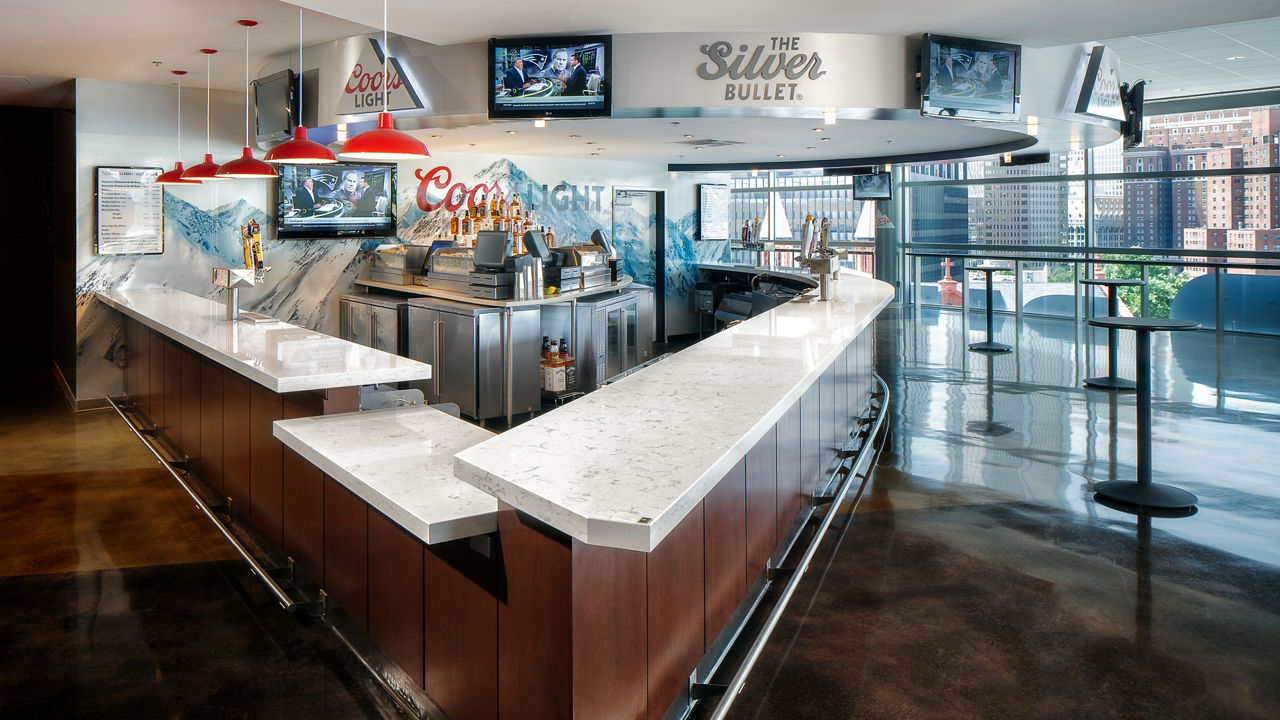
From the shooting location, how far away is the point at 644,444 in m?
2.13

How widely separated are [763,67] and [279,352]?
366cm

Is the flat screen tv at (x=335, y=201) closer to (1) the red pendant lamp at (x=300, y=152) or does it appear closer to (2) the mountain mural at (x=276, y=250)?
(2) the mountain mural at (x=276, y=250)

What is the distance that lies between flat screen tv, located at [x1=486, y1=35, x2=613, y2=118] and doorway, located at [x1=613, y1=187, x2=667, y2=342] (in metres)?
6.12

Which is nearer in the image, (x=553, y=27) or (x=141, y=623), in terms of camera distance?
(x=141, y=623)

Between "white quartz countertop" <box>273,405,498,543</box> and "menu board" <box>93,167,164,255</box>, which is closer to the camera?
"white quartz countertop" <box>273,405,498,543</box>

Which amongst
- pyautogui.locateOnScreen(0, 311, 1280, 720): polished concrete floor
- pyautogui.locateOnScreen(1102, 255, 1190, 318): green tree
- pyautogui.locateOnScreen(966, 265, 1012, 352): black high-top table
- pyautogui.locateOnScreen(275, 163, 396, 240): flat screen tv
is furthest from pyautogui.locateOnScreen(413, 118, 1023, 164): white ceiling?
pyautogui.locateOnScreen(1102, 255, 1190, 318): green tree

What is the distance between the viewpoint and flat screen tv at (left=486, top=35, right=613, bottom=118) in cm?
531

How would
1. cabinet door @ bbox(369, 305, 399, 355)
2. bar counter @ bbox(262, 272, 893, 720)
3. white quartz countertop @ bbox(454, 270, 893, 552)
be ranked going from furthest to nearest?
cabinet door @ bbox(369, 305, 399, 355) → bar counter @ bbox(262, 272, 893, 720) → white quartz countertop @ bbox(454, 270, 893, 552)

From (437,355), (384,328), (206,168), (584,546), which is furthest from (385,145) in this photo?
(384,328)

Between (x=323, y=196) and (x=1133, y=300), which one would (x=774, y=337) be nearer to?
(x=323, y=196)

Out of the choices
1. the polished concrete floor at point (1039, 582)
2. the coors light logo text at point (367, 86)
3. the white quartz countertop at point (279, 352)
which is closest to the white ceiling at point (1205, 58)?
the polished concrete floor at point (1039, 582)

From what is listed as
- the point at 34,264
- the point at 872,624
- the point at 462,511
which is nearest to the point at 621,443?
the point at 462,511

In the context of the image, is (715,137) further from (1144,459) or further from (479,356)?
(1144,459)

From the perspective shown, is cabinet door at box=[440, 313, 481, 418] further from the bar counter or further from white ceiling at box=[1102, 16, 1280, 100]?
white ceiling at box=[1102, 16, 1280, 100]
